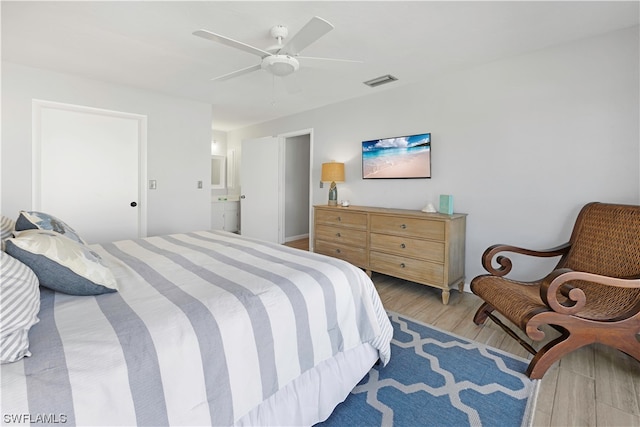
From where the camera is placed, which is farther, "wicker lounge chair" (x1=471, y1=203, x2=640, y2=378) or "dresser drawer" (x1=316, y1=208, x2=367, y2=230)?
"dresser drawer" (x1=316, y1=208, x2=367, y2=230)

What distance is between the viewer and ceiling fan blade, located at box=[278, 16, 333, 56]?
1.62 m

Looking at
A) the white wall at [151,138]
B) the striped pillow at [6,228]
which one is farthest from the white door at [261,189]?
the striped pillow at [6,228]

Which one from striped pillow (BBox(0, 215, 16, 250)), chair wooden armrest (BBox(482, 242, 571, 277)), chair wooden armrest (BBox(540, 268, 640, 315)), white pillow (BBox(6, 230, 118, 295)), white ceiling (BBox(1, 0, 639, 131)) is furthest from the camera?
chair wooden armrest (BBox(482, 242, 571, 277))

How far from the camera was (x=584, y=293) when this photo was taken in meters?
1.85

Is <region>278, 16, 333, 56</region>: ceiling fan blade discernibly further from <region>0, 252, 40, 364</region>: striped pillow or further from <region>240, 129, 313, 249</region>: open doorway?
<region>240, 129, 313, 249</region>: open doorway

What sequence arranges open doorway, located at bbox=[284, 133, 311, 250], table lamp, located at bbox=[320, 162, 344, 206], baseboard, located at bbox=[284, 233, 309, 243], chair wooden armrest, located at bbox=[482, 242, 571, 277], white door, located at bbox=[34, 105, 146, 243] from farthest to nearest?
1. open doorway, located at bbox=[284, 133, 311, 250]
2. baseboard, located at bbox=[284, 233, 309, 243]
3. table lamp, located at bbox=[320, 162, 344, 206]
4. white door, located at bbox=[34, 105, 146, 243]
5. chair wooden armrest, located at bbox=[482, 242, 571, 277]

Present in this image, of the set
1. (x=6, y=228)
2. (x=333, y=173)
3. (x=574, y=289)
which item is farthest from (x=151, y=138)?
(x=574, y=289)

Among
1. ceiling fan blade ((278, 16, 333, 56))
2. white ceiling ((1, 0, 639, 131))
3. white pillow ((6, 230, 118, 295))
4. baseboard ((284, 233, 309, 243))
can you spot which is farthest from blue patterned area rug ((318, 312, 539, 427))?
baseboard ((284, 233, 309, 243))

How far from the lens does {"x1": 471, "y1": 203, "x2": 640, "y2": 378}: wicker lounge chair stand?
1.63 m

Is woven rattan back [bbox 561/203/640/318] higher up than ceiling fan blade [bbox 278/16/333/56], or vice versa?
ceiling fan blade [bbox 278/16/333/56]

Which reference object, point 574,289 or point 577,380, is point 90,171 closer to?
point 574,289

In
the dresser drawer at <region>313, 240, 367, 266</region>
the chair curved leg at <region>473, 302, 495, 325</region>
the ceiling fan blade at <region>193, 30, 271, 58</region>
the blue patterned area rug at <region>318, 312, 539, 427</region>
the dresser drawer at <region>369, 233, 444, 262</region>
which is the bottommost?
the blue patterned area rug at <region>318, 312, 539, 427</region>

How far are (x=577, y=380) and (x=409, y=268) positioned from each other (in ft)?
4.80

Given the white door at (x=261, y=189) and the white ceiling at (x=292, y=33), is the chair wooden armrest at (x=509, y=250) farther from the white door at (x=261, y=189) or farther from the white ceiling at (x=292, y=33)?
the white door at (x=261, y=189)
